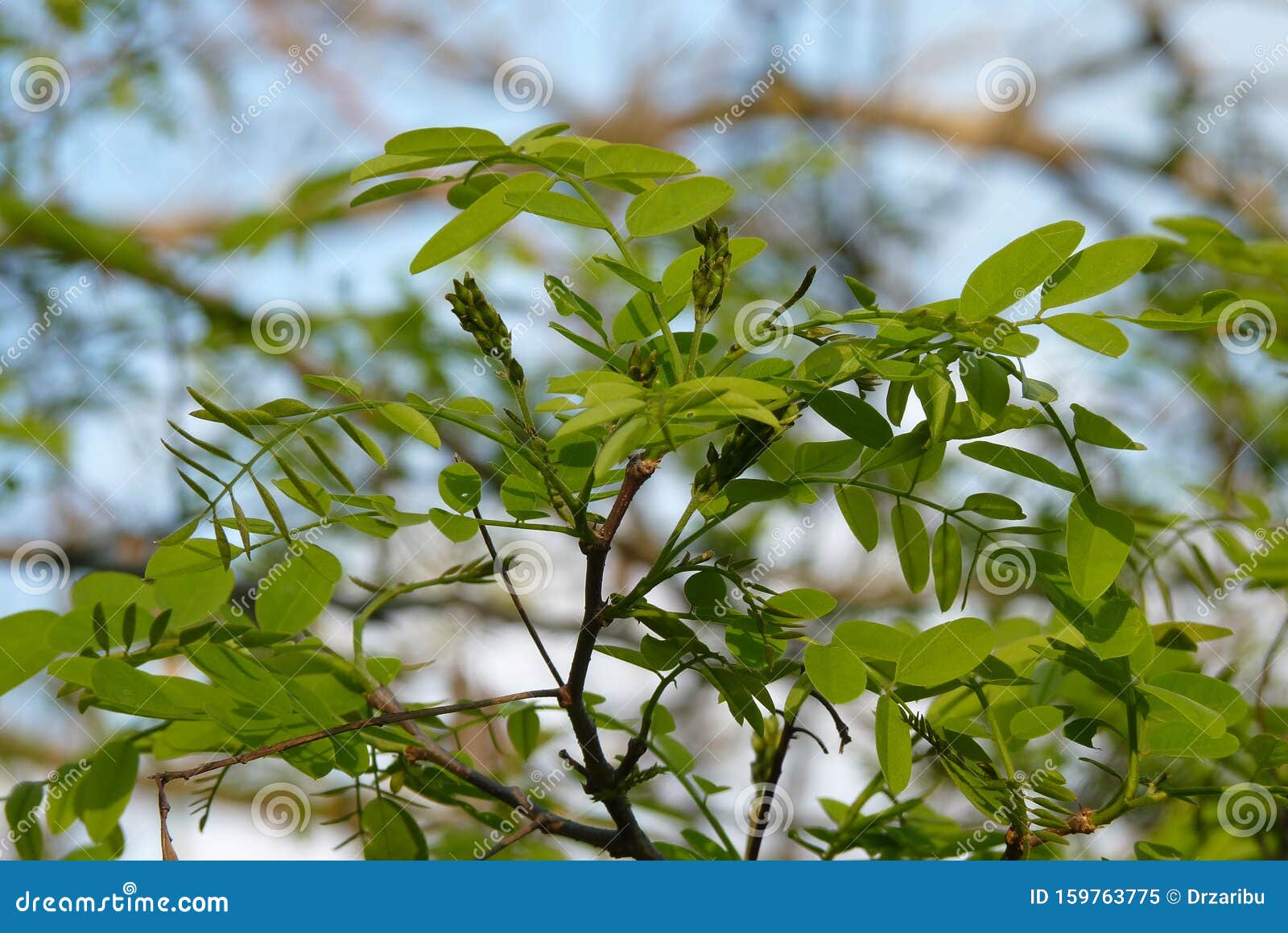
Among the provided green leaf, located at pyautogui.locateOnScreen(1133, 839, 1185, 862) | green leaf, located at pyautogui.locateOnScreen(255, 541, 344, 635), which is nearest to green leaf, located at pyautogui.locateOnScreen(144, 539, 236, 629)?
green leaf, located at pyautogui.locateOnScreen(255, 541, 344, 635)

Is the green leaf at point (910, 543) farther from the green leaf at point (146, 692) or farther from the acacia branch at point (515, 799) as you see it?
the green leaf at point (146, 692)

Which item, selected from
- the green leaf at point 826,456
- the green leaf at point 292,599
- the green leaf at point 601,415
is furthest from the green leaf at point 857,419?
the green leaf at point 292,599

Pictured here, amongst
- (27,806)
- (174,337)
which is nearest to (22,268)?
(174,337)

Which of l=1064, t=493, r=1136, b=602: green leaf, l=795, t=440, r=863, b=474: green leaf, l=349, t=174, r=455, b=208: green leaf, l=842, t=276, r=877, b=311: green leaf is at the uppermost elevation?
l=349, t=174, r=455, b=208: green leaf

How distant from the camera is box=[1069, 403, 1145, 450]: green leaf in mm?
508

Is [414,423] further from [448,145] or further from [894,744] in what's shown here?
[894,744]

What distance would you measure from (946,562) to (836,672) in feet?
0.37

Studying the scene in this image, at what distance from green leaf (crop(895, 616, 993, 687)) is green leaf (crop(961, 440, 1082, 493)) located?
8 centimetres

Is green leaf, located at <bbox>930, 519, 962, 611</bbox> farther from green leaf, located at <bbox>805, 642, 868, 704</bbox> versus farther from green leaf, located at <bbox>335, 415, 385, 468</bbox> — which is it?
green leaf, located at <bbox>335, 415, 385, 468</bbox>

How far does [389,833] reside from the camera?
2.08ft

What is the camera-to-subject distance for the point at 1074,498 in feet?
1.69

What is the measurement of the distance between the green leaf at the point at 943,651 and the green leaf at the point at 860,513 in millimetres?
70

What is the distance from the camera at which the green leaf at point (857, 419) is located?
508 millimetres

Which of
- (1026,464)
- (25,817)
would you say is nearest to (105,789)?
(25,817)
